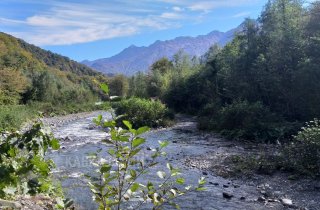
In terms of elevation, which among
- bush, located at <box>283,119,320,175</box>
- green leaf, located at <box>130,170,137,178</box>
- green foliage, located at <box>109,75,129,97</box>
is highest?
green foliage, located at <box>109,75,129,97</box>

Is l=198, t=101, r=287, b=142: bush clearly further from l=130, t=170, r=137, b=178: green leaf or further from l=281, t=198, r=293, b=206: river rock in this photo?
l=130, t=170, r=137, b=178: green leaf

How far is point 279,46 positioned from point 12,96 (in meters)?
34.2

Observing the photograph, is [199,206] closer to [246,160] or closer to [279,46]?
[246,160]

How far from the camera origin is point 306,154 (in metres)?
12.5

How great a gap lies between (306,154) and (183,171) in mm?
4270

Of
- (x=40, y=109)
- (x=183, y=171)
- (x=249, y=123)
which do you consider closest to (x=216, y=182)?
(x=183, y=171)

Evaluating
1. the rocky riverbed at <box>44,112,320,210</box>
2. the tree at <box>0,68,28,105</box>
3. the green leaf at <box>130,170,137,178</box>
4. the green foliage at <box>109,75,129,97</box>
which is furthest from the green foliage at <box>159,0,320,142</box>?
the green foliage at <box>109,75,129,97</box>

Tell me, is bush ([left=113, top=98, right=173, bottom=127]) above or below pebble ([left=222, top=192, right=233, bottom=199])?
above

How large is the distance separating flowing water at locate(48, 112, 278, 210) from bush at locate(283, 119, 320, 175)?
2.02 meters

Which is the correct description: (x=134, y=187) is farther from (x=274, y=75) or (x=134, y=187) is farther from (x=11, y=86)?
(x=11, y=86)

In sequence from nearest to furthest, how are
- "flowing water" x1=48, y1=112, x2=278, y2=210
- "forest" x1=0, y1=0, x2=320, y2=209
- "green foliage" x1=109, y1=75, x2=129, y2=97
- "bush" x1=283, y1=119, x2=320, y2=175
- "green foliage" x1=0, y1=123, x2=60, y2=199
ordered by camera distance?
1. "green foliage" x1=0, y1=123, x2=60, y2=199
2. "forest" x1=0, y1=0, x2=320, y2=209
3. "flowing water" x1=48, y1=112, x2=278, y2=210
4. "bush" x1=283, y1=119, x2=320, y2=175
5. "green foliage" x1=109, y1=75, x2=129, y2=97

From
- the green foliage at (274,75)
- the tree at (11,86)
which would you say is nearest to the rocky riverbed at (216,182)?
the green foliage at (274,75)

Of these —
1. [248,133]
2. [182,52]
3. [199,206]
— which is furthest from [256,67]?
[182,52]

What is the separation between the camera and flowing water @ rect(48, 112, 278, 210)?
32.3 feet
